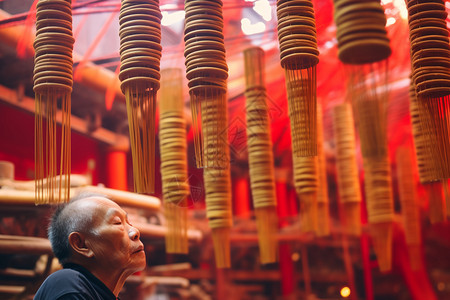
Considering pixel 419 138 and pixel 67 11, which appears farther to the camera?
pixel 419 138

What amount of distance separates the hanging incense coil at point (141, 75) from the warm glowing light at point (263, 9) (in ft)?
2.52

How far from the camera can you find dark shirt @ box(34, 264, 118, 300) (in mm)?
1225

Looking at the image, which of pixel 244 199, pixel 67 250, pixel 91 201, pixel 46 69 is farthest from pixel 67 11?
pixel 244 199

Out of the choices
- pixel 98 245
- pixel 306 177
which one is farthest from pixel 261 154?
pixel 98 245

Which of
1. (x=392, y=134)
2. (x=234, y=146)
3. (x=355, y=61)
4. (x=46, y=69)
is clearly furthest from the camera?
(x=392, y=134)

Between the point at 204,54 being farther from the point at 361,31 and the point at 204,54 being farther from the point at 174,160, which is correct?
the point at 174,160

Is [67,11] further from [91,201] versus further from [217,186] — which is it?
[217,186]

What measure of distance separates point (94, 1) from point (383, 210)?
152 centimetres

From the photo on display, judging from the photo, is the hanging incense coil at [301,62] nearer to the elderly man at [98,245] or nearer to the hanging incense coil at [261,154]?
the elderly man at [98,245]

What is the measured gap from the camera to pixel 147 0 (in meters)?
1.35

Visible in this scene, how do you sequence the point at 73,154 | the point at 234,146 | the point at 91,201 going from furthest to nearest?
the point at 73,154
the point at 234,146
the point at 91,201

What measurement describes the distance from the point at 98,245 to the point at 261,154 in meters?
0.81

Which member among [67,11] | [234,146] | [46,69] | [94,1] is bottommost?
[234,146]

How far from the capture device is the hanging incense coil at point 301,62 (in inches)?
49.1
